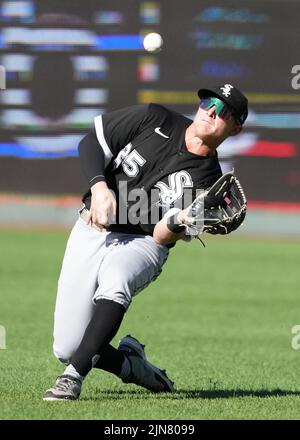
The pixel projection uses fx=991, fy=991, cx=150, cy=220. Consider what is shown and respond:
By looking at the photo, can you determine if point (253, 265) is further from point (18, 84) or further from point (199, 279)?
point (18, 84)

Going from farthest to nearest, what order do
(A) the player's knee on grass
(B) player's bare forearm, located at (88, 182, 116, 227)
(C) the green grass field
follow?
1. (A) the player's knee on grass
2. (C) the green grass field
3. (B) player's bare forearm, located at (88, 182, 116, 227)

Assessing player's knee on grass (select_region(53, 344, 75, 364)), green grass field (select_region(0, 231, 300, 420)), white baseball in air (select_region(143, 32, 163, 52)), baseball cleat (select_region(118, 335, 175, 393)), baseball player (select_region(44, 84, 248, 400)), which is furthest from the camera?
white baseball in air (select_region(143, 32, 163, 52))

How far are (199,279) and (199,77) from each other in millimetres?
5549

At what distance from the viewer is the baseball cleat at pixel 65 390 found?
4324mm

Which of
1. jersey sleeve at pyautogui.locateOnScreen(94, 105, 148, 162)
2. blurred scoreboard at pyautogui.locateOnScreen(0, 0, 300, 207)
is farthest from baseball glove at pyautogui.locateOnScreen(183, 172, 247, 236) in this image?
blurred scoreboard at pyautogui.locateOnScreen(0, 0, 300, 207)

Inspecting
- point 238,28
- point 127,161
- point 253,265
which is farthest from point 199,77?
point 127,161

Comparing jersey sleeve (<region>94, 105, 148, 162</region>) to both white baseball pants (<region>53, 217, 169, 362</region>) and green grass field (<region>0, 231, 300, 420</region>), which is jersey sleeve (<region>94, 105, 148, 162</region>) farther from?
green grass field (<region>0, 231, 300, 420</region>)

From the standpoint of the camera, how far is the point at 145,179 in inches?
186

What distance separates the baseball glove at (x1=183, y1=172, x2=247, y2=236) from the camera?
4.47m

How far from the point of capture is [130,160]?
4723mm

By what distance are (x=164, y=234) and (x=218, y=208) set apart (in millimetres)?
278

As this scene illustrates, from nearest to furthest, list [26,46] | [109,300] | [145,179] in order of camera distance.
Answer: [109,300]
[145,179]
[26,46]

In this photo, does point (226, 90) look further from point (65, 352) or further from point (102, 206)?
point (65, 352)

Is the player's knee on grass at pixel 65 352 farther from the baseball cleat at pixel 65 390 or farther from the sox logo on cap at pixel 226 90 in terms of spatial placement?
the sox logo on cap at pixel 226 90
